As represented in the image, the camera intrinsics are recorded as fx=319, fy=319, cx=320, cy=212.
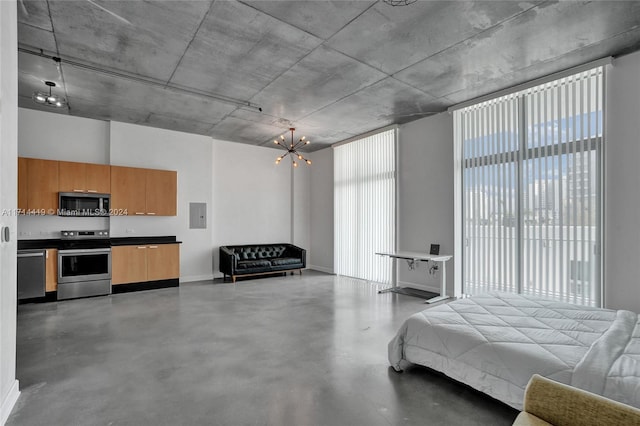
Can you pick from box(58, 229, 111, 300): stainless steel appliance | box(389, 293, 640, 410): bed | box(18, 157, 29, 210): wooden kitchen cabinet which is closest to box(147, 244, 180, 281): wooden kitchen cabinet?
box(58, 229, 111, 300): stainless steel appliance

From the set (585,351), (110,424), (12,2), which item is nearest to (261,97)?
(12,2)

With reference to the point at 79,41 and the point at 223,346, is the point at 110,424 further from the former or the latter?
the point at 79,41

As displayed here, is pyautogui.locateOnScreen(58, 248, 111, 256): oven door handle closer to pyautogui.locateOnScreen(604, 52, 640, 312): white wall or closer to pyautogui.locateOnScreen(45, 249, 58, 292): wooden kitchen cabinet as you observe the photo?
pyautogui.locateOnScreen(45, 249, 58, 292): wooden kitchen cabinet

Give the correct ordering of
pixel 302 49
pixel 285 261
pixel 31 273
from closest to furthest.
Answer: pixel 302 49
pixel 31 273
pixel 285 261

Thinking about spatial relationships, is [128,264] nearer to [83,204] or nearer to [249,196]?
[83,204]

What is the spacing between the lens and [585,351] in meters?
2.08

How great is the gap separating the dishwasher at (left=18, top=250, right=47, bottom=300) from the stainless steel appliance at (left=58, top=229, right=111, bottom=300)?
23 centimetres

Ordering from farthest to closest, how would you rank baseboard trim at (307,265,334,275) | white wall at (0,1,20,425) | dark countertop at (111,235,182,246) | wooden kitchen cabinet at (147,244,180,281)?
1. baseboard trim at (307,265,334,275)
2. wooden kitchen cabinet at (147,244,180,281)
3. dark countertop at (111,235,182,246)
4. white wall at (0,1,20,425)

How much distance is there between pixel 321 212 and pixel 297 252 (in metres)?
1.40

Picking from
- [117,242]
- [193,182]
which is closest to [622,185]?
[193,182]

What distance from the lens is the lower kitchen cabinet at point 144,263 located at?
6.02 meters

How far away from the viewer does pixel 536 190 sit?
459cm

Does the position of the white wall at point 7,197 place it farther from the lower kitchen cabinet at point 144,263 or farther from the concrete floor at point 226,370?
the lower kitchen cabinet at point 144,263

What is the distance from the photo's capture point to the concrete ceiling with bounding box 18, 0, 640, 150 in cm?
304
